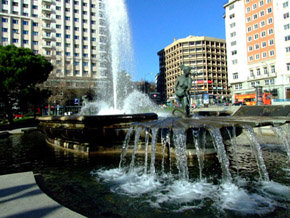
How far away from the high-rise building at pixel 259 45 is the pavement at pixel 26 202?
46959 millimetres

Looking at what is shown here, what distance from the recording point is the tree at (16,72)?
68.2ft

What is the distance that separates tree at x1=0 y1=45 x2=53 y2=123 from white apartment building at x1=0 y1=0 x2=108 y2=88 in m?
27.8

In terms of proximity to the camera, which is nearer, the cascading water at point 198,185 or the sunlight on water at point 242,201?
the sunlight on water at point 242,201

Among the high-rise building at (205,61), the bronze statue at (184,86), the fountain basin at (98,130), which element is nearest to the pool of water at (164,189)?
the fountain basin at (98,130)

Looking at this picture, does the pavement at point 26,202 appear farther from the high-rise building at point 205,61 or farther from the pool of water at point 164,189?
the high-rise building at point 205,61

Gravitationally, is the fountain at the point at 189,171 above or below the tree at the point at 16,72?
below

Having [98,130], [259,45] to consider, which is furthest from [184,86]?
[259,45]

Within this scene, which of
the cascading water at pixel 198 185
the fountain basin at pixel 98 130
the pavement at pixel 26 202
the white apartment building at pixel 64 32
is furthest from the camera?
the white apartment building at pixel 64 32

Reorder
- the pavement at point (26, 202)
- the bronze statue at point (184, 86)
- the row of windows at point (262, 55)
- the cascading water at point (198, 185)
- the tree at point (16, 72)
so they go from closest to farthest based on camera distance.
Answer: the pavement at point (26, 202) → the cascading water at point (198, 185) → the bronze statue at point (184, 86) → the tree at point (16, 72) → the row of windows at point (262, 55)

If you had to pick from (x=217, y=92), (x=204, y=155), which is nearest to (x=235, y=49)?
(x=217, y=92)

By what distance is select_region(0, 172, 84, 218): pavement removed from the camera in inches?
96.3

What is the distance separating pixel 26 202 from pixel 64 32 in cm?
6674

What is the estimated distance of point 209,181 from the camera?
14.1 ft

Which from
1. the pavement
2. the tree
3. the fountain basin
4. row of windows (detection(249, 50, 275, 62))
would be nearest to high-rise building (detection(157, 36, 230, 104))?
row of windows (detection(249, 50, 275, 62))
